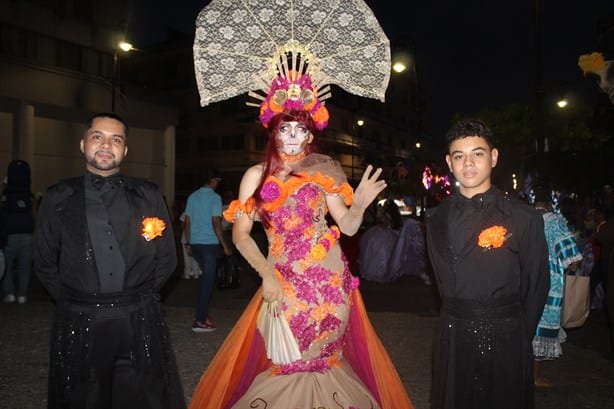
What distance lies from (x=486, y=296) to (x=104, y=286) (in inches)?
88.9

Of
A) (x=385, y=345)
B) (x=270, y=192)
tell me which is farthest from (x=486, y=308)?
(x=385, y=345)

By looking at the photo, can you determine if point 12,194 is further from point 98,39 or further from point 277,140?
point 98,39

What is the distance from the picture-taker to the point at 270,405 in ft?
11.6

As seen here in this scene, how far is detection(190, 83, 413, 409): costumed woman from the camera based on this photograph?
3.67 metres

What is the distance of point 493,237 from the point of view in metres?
3.15

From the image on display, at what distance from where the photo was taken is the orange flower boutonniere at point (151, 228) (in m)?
3.49

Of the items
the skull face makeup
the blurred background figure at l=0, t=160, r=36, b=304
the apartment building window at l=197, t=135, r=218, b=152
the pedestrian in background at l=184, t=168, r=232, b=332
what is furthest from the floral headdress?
the apartment building window at l=197, t=135, r=218, b=152

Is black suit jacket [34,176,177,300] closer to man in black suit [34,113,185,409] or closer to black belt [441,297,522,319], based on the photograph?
man in black suit [34,113,185,409]

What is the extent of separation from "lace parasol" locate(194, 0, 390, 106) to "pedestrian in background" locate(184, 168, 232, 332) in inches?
139

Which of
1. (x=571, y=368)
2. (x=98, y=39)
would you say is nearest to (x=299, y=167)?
(x=571, y=368)

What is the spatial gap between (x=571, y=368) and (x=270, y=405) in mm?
3908

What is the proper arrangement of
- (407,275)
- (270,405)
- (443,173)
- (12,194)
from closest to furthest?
(270,405) → (12,194) → (407,275) → (443,173)

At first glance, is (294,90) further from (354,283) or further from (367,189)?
(354,283)

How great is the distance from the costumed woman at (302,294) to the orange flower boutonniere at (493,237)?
2.57ft
